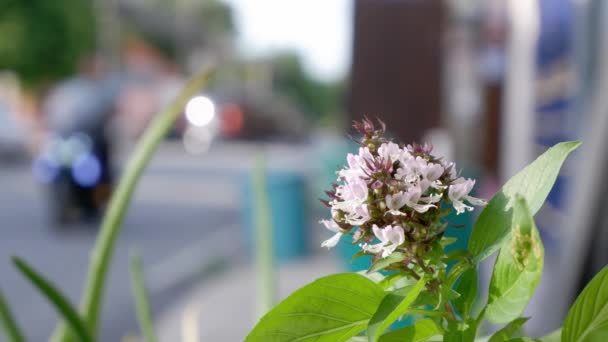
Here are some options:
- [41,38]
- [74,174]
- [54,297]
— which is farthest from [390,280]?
[41,38]

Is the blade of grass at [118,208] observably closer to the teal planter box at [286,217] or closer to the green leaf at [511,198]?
the green leaf at [511,198]

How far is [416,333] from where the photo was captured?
19.1 inches

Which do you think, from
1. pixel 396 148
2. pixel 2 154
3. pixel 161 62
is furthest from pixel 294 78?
pixel 396 148

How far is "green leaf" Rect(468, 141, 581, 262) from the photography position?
18.3 inches

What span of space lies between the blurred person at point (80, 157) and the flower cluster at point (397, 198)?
24.4ft

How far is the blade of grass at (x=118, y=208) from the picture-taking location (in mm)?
915

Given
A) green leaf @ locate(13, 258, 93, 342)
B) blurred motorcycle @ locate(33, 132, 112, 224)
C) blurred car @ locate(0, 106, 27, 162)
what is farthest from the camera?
blurred car @ locate(0, 106, 27, 162)

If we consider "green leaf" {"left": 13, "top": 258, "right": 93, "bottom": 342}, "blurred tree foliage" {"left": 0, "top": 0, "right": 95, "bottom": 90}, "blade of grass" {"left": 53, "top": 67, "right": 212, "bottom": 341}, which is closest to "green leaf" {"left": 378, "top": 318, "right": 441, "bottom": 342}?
"green leaf" {"left": 13, "top": 258, "right": 93, "bottom": 342}

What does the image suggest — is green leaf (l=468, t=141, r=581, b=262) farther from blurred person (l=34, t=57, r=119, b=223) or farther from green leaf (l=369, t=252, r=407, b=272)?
blurred person (l=34, t=57, r=119, b=223)

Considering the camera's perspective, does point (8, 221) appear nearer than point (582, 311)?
No

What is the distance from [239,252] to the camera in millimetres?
6750

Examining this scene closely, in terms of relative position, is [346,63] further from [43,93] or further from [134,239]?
[43,93]

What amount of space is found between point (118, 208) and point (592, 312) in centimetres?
59

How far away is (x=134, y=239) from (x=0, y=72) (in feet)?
55.4
